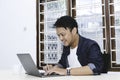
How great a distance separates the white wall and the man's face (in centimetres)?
251

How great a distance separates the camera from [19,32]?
4.91 meters

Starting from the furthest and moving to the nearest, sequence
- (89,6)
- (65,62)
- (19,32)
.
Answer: (19,32) → (89,6) → (65,62)

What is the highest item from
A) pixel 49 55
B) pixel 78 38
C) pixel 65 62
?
pixel 78 38

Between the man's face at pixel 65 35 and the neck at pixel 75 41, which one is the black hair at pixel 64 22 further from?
the neck at pixel 75 41

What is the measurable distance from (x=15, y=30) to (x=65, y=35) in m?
2.97

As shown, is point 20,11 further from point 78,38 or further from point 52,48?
point 78,38

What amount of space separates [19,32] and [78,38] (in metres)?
2.86

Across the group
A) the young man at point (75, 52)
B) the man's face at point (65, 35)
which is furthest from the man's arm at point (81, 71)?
the man's face at point (65, 35)

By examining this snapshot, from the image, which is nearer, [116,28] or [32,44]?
[116,28]

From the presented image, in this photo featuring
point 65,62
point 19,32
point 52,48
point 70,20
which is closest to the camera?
point 70,20

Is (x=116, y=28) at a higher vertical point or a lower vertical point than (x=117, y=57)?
higher

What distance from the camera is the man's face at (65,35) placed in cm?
214

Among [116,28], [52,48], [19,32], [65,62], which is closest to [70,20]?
[65,62]

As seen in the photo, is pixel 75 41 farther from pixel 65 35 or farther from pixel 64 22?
pixel 64 22
